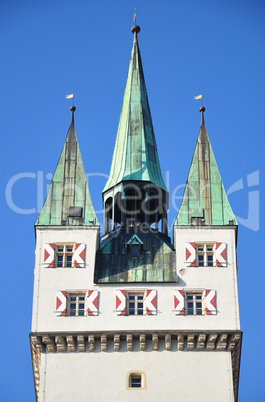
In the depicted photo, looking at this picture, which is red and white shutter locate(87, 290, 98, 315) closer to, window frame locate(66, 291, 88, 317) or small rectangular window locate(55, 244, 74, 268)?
window frame locate(66, 291, 88, 317)

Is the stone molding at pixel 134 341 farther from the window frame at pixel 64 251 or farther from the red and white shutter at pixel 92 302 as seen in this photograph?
the window frame at pixel 64 251

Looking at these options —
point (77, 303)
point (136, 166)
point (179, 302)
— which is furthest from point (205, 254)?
point (136, 166)

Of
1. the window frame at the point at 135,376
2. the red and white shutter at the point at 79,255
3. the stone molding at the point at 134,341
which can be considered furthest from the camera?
the red and white shutter at the point at 79,255

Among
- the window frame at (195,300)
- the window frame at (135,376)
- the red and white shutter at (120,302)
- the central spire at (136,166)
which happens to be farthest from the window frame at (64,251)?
the window frame at (135,376)

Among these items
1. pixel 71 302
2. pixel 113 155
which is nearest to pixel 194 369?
pixel 71 302

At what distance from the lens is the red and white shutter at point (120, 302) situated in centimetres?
4953

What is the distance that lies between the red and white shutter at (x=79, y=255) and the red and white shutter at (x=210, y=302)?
198 inches

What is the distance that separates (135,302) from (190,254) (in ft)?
9.85

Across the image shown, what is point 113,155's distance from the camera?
5756 cm

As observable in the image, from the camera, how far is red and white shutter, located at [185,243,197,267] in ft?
167

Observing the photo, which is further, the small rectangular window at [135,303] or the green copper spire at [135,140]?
the green copper spire at [135,140]

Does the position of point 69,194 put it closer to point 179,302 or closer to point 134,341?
point 179,302

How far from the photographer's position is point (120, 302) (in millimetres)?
49750

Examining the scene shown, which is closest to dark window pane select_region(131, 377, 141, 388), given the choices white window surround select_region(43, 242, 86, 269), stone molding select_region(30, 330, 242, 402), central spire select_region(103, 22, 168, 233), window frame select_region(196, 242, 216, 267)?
stone molding select_region(30, 330, 242, 402)
